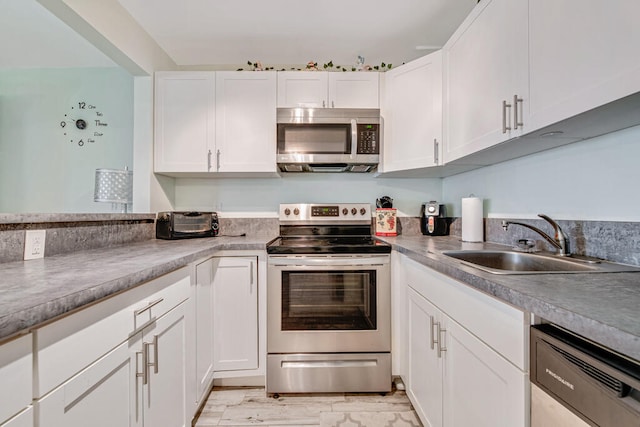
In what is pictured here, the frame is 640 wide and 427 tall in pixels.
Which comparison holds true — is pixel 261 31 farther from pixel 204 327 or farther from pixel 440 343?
pixel 440 343

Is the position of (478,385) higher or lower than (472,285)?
lower

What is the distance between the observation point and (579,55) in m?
0.86

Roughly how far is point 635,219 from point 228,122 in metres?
2.28

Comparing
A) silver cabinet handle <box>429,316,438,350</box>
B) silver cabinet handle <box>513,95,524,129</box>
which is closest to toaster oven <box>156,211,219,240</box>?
silver cabinet handle <box>429,316,438,350</box>

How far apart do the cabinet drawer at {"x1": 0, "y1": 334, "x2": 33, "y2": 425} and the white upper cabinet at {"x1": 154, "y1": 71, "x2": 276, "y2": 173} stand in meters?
1.71

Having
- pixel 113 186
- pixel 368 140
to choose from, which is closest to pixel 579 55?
pixel 368 140

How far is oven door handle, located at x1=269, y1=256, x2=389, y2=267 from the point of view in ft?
5.85

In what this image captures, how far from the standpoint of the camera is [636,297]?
2.19ft

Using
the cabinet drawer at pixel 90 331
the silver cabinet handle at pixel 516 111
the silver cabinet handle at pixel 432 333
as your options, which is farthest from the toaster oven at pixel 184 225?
the silver cabinet handle at pixel 516 111

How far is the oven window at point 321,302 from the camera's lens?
180 centimetres

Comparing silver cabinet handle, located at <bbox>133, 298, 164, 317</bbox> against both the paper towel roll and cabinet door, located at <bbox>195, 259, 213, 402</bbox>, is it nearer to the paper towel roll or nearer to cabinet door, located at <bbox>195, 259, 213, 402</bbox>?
cabinet door, located at <bbox>195, 259, 213, 402</bbox>

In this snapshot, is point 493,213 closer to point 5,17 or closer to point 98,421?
point 98,421

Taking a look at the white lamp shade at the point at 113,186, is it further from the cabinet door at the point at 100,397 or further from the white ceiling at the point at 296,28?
the cabinet door at the point at 100,397

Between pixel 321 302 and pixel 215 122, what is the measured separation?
1.54 m
